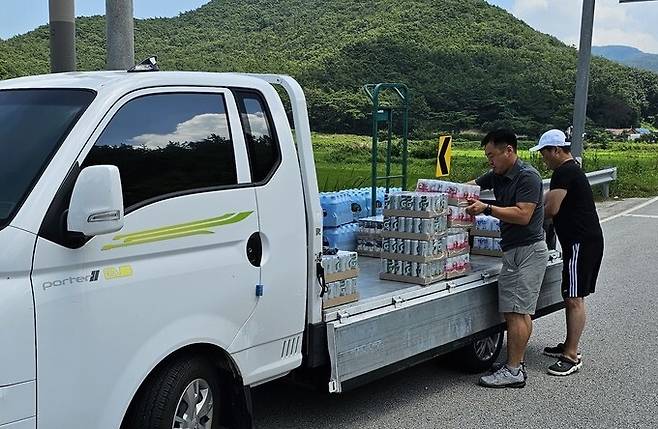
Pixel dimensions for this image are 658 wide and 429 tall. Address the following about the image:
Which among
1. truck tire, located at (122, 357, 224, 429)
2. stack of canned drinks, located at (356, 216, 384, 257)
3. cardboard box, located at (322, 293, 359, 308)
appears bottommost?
truck tire, located at (122, 357, 224, 429)

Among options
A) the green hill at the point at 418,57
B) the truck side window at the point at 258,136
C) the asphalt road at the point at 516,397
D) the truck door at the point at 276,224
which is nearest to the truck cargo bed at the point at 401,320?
the truck door at the point at 276,224

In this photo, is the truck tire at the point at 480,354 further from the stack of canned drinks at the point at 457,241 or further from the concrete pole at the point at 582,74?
the concrete pole at the point at 582,74

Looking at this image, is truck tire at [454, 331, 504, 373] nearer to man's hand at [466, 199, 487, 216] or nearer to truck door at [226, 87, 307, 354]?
man's hand at [466, 199, 487, 216]

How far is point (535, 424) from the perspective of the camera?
17.1ft

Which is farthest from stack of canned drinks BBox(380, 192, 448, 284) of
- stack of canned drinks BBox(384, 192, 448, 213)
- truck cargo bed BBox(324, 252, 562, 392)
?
truck cargo bed BBox(324, 252, 562, 392)

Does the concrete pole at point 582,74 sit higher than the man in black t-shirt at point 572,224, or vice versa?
the concrete pole at point 582,74

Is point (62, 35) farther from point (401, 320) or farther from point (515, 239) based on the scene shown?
point (515, 239)

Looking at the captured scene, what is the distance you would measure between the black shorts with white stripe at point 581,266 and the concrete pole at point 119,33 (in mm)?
4102

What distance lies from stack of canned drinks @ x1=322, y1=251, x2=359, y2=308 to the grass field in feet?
44.2

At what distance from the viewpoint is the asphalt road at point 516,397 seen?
5227 mm

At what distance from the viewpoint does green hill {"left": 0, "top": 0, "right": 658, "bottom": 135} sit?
44.2m

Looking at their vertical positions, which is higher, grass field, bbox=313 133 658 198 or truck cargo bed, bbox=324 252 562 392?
truck cargo bed, bbox=324 252 562 392

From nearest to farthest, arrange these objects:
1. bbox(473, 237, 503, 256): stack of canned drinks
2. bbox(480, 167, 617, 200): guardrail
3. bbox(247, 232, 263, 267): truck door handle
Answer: bbox(247, 232, 263, 267): truck door handle < bbox(473, 237, 503, 256): stack of canned drinks < bbox(480, 167, 617, 200): guardrail

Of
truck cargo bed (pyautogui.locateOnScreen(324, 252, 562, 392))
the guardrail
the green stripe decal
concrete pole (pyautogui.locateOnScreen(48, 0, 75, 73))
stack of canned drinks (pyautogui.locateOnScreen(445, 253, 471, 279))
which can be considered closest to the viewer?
the green stripe decal
